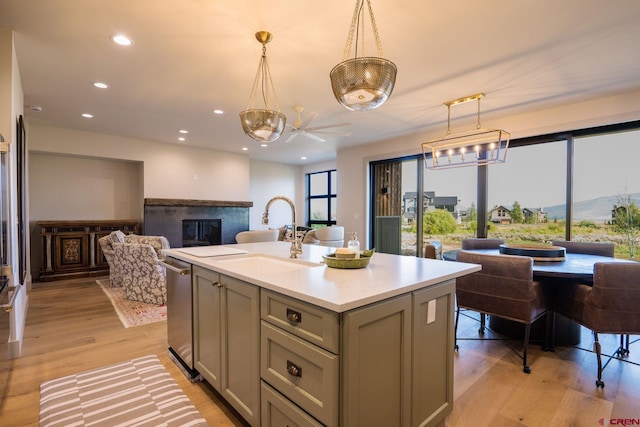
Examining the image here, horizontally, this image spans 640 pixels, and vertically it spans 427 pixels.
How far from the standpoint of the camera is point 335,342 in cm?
113

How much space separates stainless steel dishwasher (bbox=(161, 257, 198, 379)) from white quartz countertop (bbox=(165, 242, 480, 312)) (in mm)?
151

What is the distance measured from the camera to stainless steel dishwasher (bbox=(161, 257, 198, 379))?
7.14 feet

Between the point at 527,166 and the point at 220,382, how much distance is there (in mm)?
4919

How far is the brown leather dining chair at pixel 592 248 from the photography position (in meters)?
3.22

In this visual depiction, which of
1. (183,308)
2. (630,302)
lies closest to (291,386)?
(183,308)

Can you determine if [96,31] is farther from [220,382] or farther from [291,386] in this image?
[291,386]

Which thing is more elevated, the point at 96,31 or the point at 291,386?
the point at 96,31

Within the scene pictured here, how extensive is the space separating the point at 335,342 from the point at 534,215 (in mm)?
4581

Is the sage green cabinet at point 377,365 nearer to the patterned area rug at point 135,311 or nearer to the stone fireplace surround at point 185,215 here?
the patterned area rug at point 135,311

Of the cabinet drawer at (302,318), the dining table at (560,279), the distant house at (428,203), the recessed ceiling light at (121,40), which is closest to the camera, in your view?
the cabinet drawer at (302,318)

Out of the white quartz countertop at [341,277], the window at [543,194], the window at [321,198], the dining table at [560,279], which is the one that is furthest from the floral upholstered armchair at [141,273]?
the window at [321,198]

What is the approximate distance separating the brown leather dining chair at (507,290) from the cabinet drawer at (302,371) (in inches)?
72.2

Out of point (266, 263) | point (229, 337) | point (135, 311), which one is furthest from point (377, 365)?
point (135, 311)

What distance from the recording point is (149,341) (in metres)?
2.91
